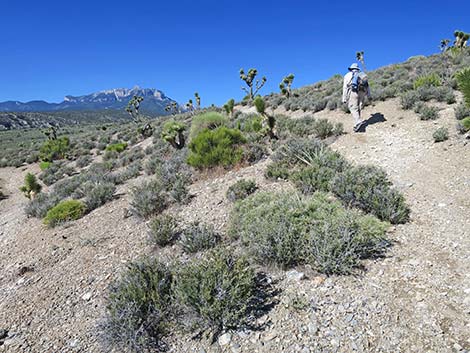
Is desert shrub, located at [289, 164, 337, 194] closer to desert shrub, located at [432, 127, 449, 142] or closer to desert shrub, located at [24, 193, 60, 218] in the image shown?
desert shrub, located at [432, 127, 449, 142]

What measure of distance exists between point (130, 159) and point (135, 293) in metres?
14.4

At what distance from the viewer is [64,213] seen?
7.82 metres

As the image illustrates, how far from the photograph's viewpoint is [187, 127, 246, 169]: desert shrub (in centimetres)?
890

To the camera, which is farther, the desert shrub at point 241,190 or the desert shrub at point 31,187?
the desert shrub at point 31,187

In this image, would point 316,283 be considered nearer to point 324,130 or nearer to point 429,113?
point 324,130

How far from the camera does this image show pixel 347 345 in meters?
2.71

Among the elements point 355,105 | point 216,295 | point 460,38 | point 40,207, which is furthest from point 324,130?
point 460,38

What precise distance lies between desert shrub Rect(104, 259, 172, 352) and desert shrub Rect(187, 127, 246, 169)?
18.2 feet

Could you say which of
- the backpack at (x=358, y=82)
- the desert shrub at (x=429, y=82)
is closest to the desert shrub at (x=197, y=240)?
the backpack at (x=358, y=82)

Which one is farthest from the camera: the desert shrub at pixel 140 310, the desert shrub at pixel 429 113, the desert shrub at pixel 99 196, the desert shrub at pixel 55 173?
the desert shrub at pixel 55 173

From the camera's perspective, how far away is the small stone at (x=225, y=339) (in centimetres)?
291

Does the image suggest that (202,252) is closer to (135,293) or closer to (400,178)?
(135,293)

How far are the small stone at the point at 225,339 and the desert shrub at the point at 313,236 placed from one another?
1195 mm

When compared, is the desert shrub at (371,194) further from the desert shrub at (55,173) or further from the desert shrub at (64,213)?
the desert shrub at (55,173)
